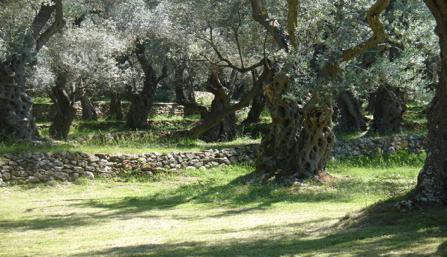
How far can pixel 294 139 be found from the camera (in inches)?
750

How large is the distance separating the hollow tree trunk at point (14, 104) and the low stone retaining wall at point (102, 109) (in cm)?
1673

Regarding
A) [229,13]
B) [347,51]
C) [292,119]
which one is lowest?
[292,119]

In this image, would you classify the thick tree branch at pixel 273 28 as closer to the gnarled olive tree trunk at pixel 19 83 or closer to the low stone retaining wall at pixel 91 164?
the low stone retaining wall at pixel 91 164

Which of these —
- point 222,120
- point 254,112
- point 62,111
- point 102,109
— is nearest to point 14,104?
point 62,111

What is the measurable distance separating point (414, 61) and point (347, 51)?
4.42 m

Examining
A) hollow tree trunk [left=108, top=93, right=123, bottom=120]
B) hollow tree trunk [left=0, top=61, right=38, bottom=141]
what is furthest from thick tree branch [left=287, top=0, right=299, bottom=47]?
hollow tree trunk [left=108, top=93, right=123, bottom=120]

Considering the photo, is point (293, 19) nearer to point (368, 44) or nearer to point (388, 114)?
point (368, 44)

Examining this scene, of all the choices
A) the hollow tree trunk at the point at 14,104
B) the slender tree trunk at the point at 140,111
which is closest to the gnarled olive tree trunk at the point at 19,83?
the hollow tree trunk at the point at 14,104

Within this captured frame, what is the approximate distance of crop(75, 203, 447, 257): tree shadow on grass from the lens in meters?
8.49

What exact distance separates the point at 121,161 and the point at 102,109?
23146 millimetres

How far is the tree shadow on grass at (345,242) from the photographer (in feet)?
27.9

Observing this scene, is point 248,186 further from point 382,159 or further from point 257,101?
point 257,101

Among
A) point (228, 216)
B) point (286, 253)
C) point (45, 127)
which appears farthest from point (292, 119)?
point (45, 127)

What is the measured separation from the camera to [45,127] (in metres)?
35.4
